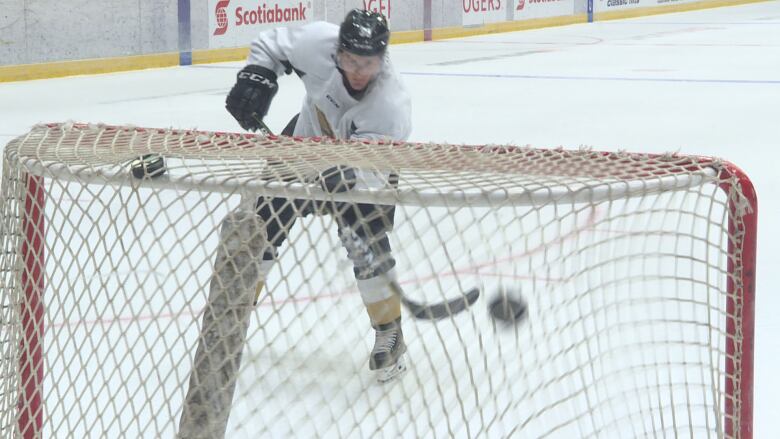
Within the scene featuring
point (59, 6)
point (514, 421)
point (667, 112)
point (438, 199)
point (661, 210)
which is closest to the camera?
point (438, 199)

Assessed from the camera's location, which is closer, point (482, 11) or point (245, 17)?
point (245, 17)

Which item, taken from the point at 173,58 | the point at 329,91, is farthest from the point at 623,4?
the point at 329,91

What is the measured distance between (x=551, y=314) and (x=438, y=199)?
57cm

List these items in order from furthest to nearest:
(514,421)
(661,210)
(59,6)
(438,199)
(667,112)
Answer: (59,6), (667,112), (514,421), (661,210), (438,199)

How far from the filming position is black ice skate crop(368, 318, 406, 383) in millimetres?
1974

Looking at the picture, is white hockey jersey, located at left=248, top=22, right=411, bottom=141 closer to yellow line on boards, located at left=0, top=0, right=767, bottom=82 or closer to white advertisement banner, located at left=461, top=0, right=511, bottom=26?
yellow line on boards, located at left=0, top=0, right=767, bottom=82

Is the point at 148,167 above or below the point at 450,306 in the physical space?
above

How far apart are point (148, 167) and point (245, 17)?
29.0ft

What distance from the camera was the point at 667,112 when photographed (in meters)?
7.44

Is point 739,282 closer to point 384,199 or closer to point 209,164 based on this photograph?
point 384,199

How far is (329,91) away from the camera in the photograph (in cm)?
279

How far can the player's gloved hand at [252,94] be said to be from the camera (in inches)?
111

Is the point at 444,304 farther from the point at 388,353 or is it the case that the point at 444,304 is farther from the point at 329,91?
the point at 329,91

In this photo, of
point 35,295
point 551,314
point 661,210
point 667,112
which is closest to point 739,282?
point 661,210
